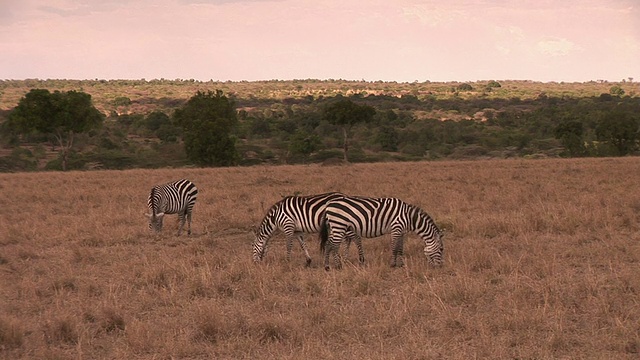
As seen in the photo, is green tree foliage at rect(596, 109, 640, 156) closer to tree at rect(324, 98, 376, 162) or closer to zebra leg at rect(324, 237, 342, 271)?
tree at rect(324, 98, 376, 162)

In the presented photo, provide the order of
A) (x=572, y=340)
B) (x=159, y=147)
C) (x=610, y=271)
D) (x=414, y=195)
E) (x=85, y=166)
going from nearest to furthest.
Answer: (x=572, y=340), (x=610, y=271), (x=414, y=195), (x=85, y=166), (x=159, y=147)

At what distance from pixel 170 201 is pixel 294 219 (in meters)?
5.52

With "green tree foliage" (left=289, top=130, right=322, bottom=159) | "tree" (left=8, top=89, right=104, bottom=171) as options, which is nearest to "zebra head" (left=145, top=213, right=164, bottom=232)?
"tree" (left=8, top=89, right=104, bottom=171)

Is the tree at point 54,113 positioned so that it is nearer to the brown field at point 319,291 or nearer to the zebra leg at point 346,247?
the brown field at point 319,291

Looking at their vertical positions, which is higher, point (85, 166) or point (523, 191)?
point (523, 191)

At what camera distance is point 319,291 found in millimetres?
10086

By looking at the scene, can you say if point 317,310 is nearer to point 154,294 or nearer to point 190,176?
point 154,294

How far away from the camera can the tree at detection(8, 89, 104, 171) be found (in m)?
48.4

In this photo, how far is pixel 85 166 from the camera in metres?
55.4

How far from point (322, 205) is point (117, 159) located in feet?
160

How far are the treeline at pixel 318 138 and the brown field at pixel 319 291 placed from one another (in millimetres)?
35858

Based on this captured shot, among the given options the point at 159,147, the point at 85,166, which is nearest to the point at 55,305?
the point at 85,166

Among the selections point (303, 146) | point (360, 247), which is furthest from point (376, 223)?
point (303, 146)

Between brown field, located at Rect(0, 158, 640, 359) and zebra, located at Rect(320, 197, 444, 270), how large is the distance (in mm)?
401
